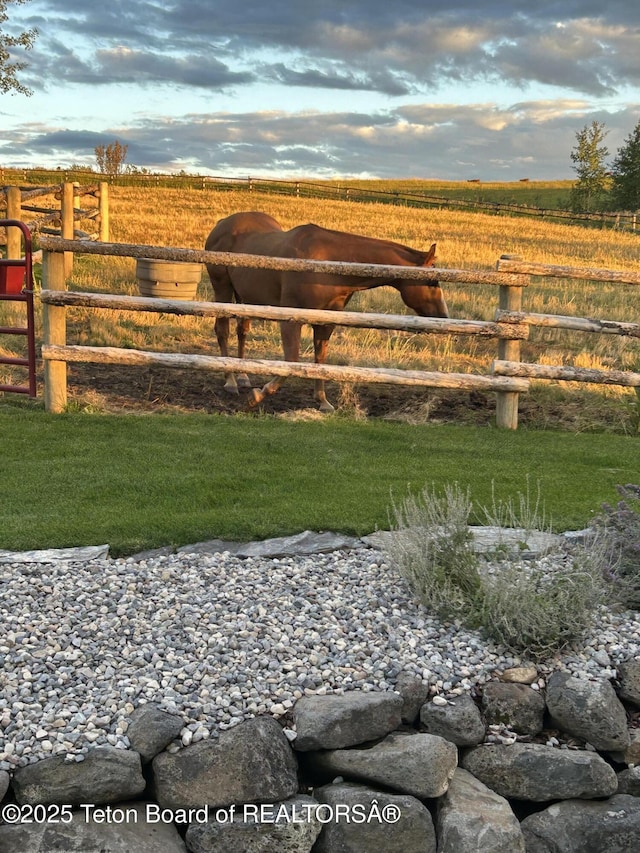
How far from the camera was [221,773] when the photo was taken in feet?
10.0

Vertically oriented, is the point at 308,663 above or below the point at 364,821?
above

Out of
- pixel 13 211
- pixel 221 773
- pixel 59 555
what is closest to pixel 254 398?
pixel 59 555

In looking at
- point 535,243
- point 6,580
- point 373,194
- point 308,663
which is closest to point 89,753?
point 308,663

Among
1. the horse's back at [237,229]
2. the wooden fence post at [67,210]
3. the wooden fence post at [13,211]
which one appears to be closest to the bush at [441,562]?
the horse's back at [237,229]

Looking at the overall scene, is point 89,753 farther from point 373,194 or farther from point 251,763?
point 373,194

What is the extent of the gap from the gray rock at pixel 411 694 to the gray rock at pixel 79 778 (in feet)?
3.34

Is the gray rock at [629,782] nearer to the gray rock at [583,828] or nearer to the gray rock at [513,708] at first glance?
the gray rock at [583,828]

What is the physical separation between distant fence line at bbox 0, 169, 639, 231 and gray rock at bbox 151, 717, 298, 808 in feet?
154

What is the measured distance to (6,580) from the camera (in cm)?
424

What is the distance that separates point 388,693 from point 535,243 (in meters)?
31.3

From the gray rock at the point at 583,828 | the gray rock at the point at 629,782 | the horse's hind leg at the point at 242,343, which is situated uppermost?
the horse's hind leg at the point at 242,343

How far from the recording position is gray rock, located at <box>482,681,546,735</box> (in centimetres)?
344

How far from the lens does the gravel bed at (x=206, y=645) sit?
10.4 ft

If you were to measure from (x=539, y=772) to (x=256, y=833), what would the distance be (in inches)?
44.0
